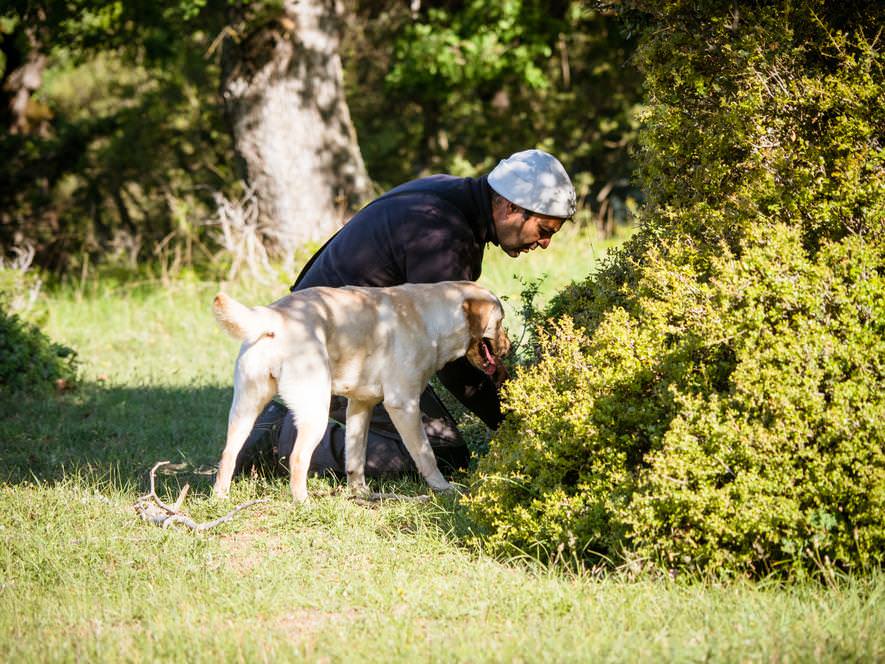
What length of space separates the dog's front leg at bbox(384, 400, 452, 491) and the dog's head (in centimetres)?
56

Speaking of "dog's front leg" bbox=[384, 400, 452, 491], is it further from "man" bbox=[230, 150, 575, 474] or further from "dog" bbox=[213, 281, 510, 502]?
"man" bbox=[230, 150, 575, 474]

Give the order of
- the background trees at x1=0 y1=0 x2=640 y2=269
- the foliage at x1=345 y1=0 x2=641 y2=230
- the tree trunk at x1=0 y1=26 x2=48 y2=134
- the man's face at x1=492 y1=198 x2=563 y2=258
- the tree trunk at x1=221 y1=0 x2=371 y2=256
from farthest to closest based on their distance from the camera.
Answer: the tree trunk at x1=0 y1=26 x2=48 y2=134
the foliage at x1=345 y1=0 x2=641 y2=230
the background trees at x1=0 y1=0 x2=640 y2=269
the tree trunk at x1=221 y1=0 x2=371 y2=256
the man's face at x1=492 y1=198 x2=563 y2=258

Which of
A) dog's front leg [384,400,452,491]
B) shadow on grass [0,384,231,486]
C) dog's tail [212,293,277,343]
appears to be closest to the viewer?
dog's tail [212,293,277,343]

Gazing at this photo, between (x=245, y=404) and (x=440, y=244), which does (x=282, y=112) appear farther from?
(x=245, y=404)

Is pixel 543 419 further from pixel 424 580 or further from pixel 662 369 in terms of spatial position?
pixel 424 580

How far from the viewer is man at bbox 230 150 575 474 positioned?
19.2ft

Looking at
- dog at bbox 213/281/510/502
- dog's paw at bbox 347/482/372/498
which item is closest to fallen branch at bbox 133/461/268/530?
dog at bbox 213/281/510/502

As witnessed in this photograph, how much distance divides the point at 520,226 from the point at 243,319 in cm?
188

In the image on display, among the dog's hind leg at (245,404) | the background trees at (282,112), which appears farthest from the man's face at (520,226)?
the background trees at (282,112)

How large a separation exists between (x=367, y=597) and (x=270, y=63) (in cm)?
1120

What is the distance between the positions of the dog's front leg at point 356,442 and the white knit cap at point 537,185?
1.55 metres

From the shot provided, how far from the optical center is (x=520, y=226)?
595cm

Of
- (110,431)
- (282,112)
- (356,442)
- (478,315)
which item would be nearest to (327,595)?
(356,442)

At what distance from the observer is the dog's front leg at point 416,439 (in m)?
5.64
